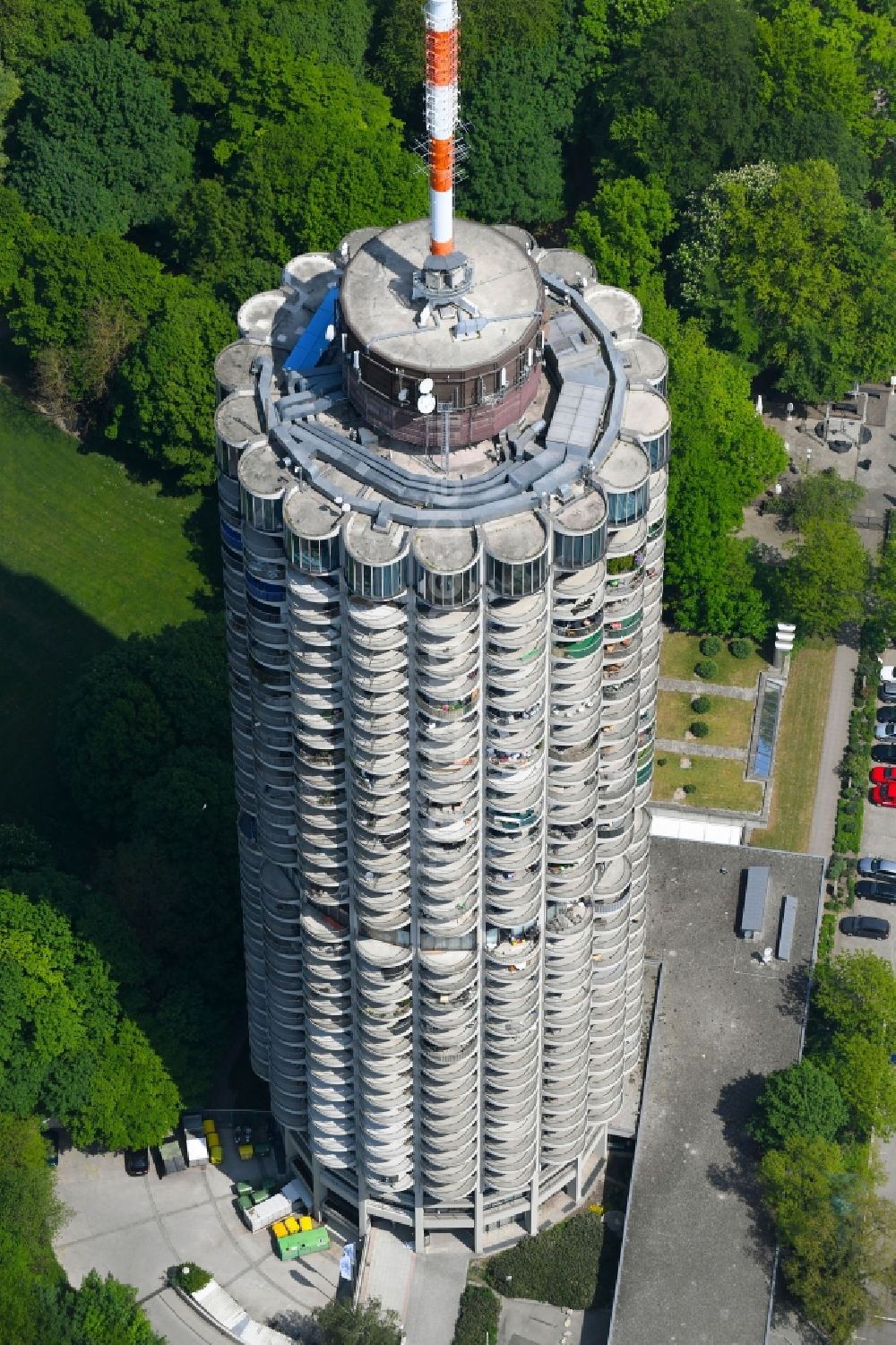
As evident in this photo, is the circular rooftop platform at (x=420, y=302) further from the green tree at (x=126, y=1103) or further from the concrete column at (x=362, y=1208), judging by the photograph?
the green tree at (x=126, y=1103)

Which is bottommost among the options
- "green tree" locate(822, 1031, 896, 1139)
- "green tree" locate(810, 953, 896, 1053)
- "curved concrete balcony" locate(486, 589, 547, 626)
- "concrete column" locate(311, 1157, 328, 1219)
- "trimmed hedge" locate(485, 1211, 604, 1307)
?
"trimmed hedge" locate(485, 1211, 604, 1307)

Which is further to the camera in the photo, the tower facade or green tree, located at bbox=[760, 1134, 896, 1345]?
green tree, located at bbox=[760, 1134, 896, 1345]

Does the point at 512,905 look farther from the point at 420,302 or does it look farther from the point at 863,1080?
the point at 863,1080

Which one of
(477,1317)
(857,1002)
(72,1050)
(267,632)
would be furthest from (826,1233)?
(267,632)

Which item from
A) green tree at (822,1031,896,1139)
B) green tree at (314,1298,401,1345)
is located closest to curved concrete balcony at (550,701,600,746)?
green tree at (314,1298,401,1345)

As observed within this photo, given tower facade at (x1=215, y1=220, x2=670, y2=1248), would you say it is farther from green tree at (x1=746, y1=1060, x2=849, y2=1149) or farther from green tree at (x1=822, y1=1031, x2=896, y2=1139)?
green tree at (x1=822, y1=1031, x2=896, y2=1139)

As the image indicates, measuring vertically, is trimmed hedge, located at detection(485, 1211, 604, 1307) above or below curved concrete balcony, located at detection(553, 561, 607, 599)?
below

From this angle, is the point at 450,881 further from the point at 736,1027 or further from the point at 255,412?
the point at 736,1027

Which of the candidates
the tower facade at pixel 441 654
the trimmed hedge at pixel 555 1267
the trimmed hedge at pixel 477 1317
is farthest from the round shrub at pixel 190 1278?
the trimmed hedge at pixel 555 1267
